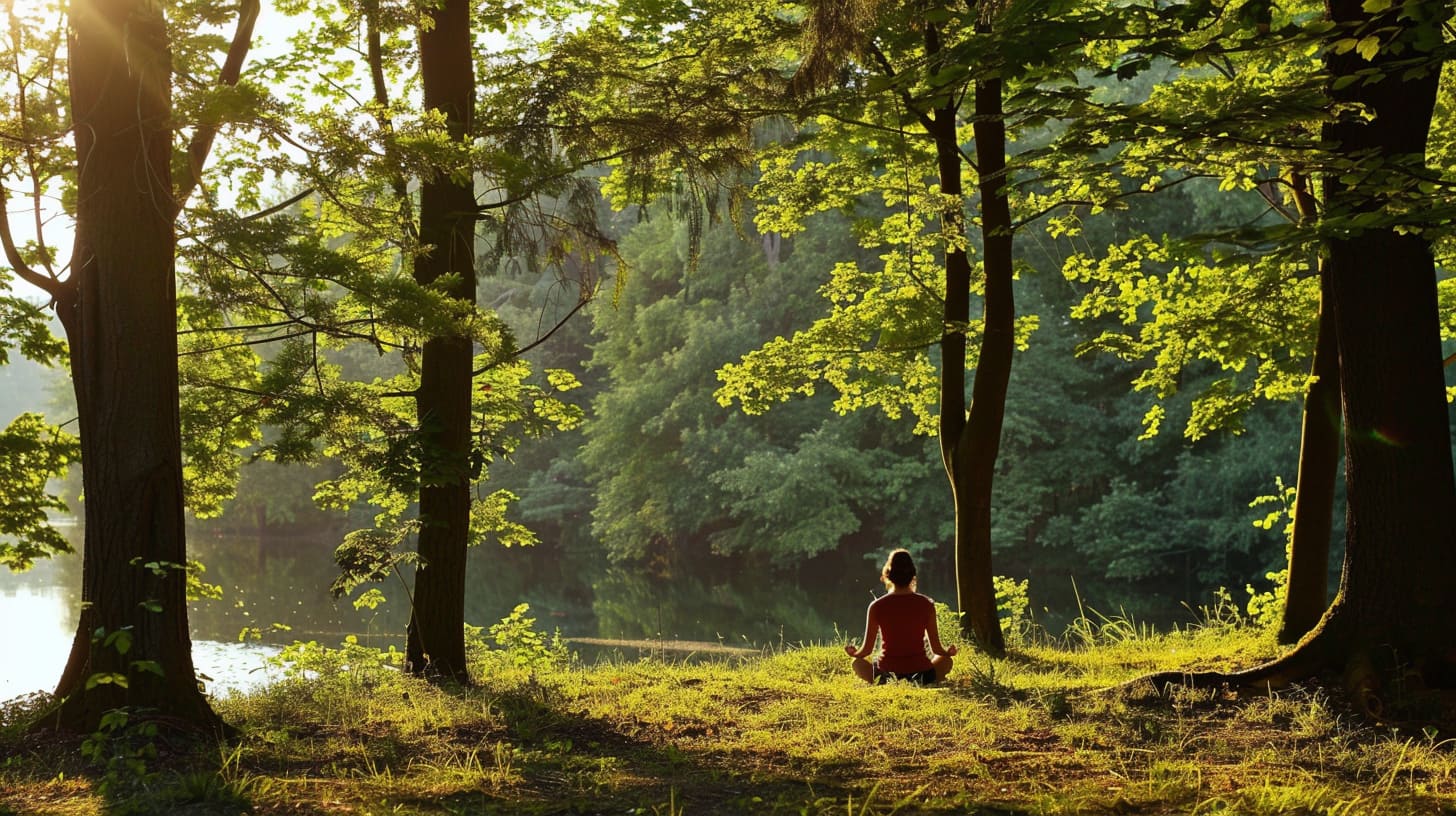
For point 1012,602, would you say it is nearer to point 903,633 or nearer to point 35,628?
point 903,633

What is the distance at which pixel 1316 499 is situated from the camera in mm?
9000

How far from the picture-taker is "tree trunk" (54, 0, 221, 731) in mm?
5633

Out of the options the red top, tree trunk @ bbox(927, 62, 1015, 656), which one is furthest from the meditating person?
tree trunk @ bbox(927, 62, 1015, 656)

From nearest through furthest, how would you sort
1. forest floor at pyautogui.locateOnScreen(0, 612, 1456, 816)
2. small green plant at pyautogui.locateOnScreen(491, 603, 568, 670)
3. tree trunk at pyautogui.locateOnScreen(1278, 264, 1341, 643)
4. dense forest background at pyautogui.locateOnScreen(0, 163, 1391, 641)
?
forest floor at pyautogui.locateOnScreen(0, 612, 1456, 816) → tree trunk at pyautogui.locateOnScreen(1278, 264, 1341, 643) → small green plant at pyautogui.locateOnScreen(491, 603, 568, 670) → dense forest background at pyautogui.locateOnScreen(0, 163, 1391, 641)

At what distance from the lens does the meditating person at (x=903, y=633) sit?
23.3 feet

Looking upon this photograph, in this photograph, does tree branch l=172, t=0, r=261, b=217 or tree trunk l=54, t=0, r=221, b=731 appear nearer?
tree trunk l=54, t=0, r=221, b=731

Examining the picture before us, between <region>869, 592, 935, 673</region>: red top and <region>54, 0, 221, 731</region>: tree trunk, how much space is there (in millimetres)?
3725

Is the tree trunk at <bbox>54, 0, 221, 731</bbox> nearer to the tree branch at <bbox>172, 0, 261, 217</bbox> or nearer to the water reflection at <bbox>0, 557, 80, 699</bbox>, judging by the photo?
the tree branch at <bbox>172, 0, 261, 217</bbox>

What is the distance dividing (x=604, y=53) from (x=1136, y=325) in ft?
78.9

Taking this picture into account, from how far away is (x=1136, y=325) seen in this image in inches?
1172

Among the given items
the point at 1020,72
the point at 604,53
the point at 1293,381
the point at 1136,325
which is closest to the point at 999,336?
the point at 1293,381

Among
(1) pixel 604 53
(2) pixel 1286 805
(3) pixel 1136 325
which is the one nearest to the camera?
(2) pixel 1286 805

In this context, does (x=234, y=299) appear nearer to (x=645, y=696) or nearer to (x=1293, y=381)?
(x=645, y=696)

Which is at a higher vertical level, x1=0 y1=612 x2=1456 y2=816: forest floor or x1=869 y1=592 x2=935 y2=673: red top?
x1=869 y1=592 x2=935 y2=673: red top
